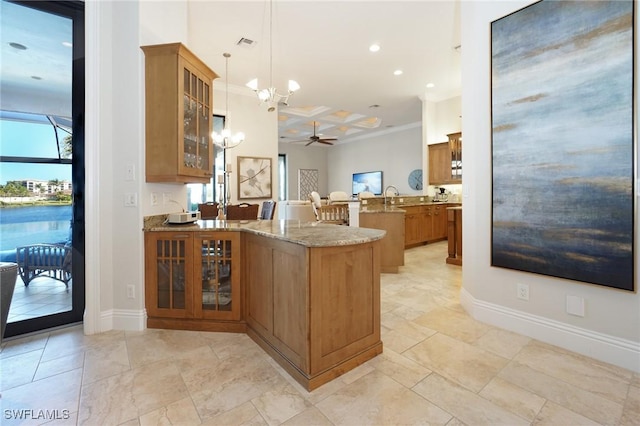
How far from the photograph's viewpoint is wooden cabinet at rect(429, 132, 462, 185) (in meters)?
6.50

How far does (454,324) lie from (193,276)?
233 centimetres

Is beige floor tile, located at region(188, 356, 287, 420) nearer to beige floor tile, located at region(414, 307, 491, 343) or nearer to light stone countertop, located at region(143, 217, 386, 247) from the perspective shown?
light stone countertop, located at region(143, 217, 386, 247)

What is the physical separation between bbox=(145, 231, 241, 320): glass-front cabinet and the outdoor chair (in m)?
0.80

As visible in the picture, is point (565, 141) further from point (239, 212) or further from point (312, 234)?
point (239, 212)

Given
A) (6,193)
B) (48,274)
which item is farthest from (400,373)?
(6,193)

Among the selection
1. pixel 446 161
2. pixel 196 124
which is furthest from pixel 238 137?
pixel 446 161

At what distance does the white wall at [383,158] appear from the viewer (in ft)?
31.2

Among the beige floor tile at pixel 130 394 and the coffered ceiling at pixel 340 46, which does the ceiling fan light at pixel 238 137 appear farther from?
the beige floor tile at pixel 130 394

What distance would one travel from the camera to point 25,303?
2.53 meters

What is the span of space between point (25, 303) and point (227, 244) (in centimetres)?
182

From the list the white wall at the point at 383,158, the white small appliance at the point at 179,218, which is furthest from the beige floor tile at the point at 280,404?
the white wall at the point at 383,158

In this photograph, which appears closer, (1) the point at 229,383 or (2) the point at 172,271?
(1) the point at 229,383

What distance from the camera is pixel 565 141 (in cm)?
210

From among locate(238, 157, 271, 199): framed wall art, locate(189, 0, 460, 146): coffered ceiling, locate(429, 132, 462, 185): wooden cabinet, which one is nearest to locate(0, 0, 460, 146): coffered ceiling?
locate(189, 0, 460, 146): coffered ceiling
